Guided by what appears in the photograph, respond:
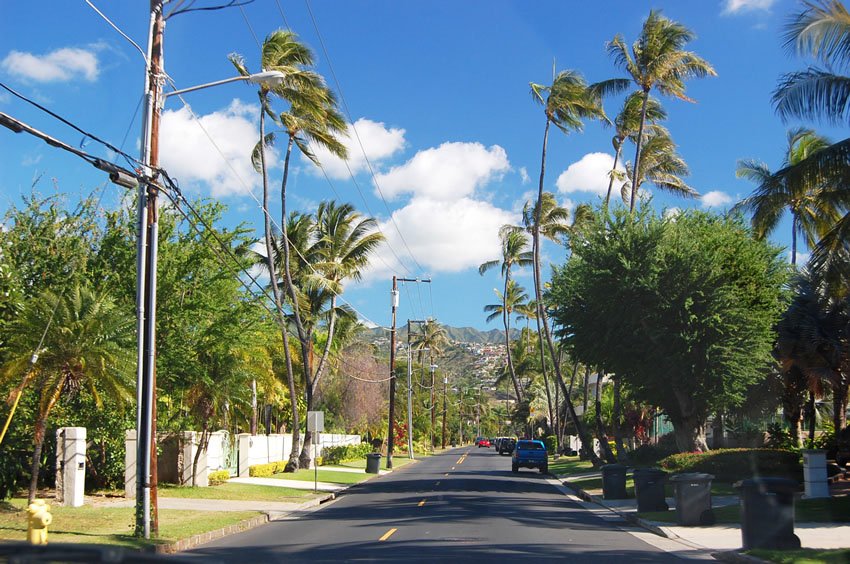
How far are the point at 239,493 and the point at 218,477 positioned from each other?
15.0 ft

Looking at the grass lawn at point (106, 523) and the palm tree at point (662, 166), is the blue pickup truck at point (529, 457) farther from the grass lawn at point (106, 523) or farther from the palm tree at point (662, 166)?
the grass lawn at point (106, 523)

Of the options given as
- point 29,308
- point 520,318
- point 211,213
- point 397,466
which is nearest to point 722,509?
point 29,308

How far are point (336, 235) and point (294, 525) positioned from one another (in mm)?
22928

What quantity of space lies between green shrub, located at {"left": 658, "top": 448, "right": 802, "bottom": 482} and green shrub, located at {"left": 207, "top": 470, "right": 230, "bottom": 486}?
1603 cm

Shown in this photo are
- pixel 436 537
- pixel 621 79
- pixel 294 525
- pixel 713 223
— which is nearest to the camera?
pixel 436 537

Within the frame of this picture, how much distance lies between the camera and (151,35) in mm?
15914

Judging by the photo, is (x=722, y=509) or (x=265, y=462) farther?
(x=265, y=462)

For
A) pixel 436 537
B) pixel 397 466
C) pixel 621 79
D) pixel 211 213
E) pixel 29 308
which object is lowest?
pixel 397 466

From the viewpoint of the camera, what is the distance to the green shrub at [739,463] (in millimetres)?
24797

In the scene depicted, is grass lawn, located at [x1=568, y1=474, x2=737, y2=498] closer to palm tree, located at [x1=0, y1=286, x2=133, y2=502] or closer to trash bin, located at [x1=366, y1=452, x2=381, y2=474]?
trash bin, located at [x1=366, y1=452, x2=381, y2=474]

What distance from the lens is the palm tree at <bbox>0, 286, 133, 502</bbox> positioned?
16.6 m

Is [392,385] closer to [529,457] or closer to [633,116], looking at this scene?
[529,457]

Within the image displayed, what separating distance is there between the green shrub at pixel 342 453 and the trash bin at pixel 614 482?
26.9 m

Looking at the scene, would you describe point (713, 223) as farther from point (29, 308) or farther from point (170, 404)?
point (29, 308)
